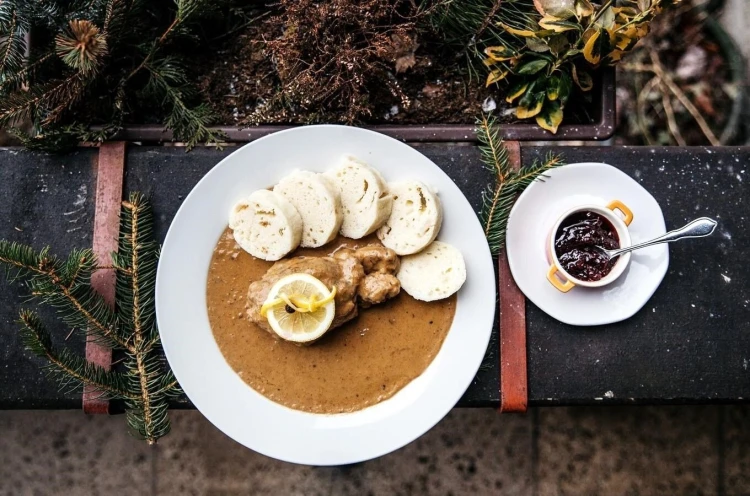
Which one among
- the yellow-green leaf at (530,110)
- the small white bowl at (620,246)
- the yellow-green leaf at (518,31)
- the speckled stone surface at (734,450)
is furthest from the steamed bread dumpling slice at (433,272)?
the speckled stone surface at (734,450)

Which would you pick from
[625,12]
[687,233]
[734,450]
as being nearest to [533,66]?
[625,12]

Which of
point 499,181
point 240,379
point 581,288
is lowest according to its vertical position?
point 240,379

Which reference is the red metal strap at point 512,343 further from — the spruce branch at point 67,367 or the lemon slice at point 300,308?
the spruce branch at point 67,367

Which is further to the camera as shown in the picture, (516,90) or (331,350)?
(516,90)

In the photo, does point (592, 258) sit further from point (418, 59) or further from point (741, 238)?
point (418, 59)

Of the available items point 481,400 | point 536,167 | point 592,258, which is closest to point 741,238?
point 592,258

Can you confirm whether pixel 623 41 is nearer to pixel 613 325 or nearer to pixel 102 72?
pixel 613 325

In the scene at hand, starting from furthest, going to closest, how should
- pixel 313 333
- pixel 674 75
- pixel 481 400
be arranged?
pixel 674 75 → pixel 481 400 → pixel 313 333

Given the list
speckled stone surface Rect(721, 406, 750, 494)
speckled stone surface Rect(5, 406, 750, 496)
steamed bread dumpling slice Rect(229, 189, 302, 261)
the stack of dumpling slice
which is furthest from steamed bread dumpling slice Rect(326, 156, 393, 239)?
speckled stone surface Rect(721, 406, 750, 494)
